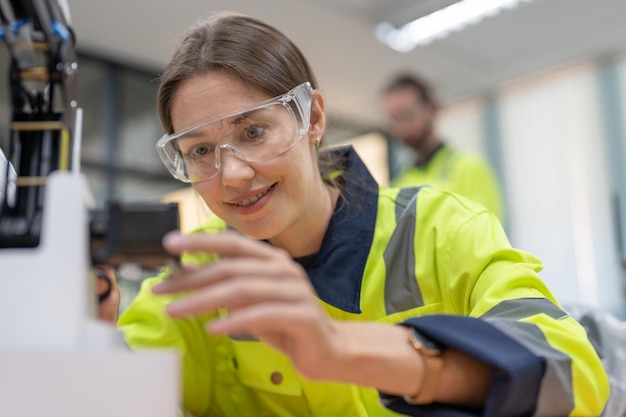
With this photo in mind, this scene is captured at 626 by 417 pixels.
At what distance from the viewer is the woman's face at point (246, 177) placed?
99 cm

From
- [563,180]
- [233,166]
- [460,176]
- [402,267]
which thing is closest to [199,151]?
[233,166]

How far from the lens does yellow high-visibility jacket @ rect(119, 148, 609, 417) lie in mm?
617

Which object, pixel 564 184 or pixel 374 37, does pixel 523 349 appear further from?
pixel 564 184

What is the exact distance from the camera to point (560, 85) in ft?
15.4

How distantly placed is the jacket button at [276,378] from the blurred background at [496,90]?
2.76 m

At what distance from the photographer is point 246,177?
0.99 meters

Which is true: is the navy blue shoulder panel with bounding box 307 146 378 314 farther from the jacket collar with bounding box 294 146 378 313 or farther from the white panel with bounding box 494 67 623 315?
the white panel with bounding box 494 67 623 315

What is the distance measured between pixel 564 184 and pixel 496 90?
0.91 metres

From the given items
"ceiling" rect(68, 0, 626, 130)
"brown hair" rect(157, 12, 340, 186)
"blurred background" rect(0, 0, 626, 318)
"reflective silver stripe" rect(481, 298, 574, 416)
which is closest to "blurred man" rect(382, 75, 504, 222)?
"ceiling" rect(68, 0, 626, 130)

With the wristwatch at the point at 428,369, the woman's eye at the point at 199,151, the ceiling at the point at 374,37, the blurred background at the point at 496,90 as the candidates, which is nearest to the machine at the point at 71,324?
the wristwatch at the point at 428,369

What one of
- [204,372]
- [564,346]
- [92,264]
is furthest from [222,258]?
[204,372]

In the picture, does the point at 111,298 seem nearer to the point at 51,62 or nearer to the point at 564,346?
the point at 51,62

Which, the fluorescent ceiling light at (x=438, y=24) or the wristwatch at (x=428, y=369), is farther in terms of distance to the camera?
the fluorescent ceiling light at (x=438, y=24)

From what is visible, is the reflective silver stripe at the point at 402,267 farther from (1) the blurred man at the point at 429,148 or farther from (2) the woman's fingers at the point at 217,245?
(1) the blurred man at the point at 429,148
